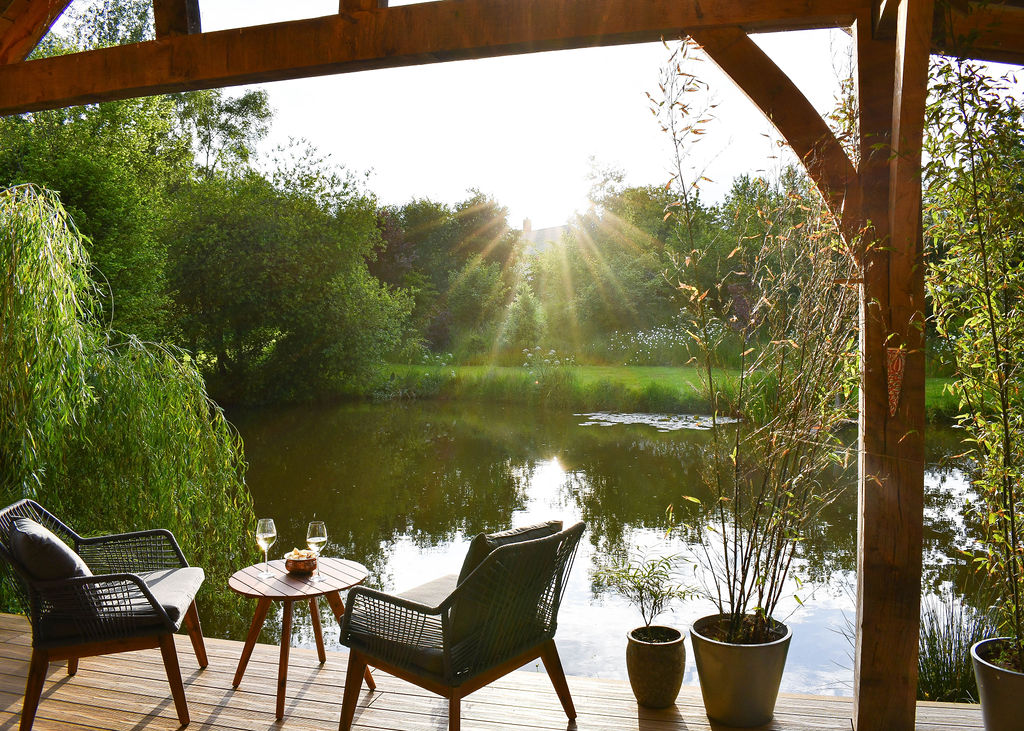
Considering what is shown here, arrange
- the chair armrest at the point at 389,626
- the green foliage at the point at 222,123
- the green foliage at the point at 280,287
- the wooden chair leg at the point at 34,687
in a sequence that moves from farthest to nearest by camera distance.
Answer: the green foliage at the point at 222,123 < the green foliage at the point at 280,287 < the wooden chair leg at the point at 34,687 < the chair armrest at the point at 389,626

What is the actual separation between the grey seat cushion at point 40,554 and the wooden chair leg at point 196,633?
56 centimetres

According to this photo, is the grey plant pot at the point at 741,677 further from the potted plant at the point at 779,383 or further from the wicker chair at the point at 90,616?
the wicker chair at the point at 90,616

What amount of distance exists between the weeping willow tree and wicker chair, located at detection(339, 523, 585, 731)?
87.2 inches

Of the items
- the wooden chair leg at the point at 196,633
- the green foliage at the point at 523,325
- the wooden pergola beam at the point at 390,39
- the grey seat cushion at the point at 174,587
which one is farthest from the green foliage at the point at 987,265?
the green foliage at the point at 523,325

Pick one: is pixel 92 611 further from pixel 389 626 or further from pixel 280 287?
pixel 280 287

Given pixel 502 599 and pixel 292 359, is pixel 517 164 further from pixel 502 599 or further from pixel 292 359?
pixel 502 599

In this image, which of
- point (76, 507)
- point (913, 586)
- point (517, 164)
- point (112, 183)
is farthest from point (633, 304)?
point (913, 586)

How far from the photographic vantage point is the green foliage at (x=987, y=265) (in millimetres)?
2285

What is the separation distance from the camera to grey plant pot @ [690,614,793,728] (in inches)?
102

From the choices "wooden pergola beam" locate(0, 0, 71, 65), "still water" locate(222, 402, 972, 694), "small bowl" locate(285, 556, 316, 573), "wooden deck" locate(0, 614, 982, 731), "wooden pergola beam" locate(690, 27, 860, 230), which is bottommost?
"still water" locate(222, 402, 972, 694)

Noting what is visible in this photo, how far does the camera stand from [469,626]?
7.74ft

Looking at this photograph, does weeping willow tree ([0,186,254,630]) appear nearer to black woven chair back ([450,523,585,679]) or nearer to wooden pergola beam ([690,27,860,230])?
black woven chair back ([450,523,585,679])

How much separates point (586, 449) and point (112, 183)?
6.78 m

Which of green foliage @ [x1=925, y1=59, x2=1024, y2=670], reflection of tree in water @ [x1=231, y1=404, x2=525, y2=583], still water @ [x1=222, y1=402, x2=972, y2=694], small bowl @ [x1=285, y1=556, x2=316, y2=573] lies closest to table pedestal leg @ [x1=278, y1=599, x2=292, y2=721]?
small bowl @ [x1=285, y1=556, x2=316, y2=573]
